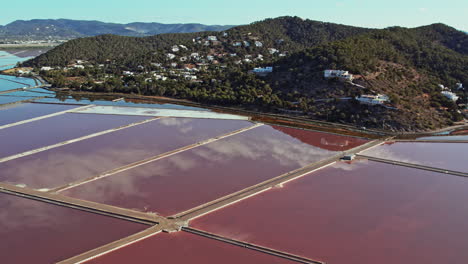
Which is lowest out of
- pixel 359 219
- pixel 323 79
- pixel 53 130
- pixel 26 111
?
pixel 359 219

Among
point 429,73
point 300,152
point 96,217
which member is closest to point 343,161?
point 300,152

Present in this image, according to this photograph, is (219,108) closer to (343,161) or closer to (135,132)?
(135,132)

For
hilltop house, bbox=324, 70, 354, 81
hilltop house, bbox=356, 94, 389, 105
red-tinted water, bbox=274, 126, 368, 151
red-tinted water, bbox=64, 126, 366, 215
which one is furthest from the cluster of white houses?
red-tinted water, bbox=64, 126, 366, 215

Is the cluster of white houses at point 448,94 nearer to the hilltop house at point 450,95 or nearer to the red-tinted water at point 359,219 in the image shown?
the hilltop house at point 450,95

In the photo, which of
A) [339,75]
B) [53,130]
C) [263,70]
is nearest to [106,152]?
[53,130]

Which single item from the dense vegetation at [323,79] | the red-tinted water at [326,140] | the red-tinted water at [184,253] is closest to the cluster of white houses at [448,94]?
the dense vegetation at [323,79]

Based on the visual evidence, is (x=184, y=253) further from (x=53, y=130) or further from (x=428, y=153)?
(x=53, y=130)
